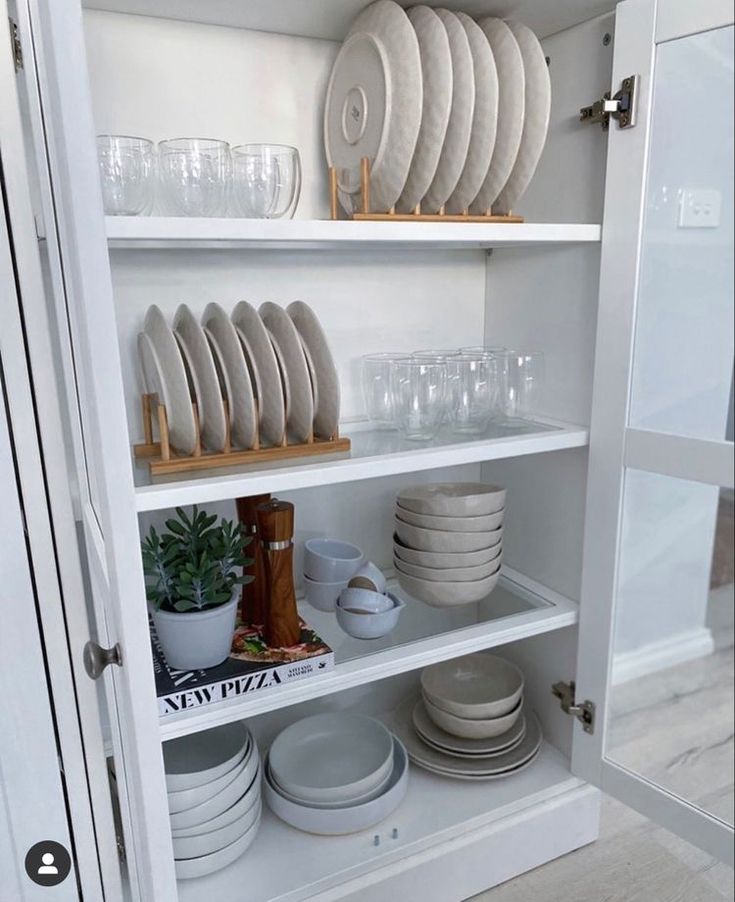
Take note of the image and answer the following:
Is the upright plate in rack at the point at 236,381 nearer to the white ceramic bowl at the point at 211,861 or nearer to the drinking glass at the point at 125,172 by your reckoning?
the drinking glass at the point at 125,172

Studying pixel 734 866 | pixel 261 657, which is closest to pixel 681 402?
pixel 734 866

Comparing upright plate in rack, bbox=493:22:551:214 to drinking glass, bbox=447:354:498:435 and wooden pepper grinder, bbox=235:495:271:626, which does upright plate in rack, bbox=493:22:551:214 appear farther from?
wooden pepper grinder, bbox=235:495:271:626

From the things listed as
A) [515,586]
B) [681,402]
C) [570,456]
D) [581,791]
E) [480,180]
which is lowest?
[581,791]

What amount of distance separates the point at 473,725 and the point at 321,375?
2.32ft

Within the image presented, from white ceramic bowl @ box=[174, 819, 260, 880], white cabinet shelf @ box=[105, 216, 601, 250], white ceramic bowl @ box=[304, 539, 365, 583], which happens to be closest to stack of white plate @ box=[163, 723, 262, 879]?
white ceramic bowl @ box=[174, 819, 260, 880]

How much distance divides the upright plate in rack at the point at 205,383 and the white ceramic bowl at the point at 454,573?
41 cm

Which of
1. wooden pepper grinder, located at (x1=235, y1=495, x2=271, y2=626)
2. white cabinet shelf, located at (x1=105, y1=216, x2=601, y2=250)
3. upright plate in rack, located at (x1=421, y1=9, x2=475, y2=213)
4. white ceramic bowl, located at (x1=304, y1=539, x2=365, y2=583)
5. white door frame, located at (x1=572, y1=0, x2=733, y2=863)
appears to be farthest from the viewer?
white ceramic bowl, located at (x1=304, y1=539, x2=365, y2=583)

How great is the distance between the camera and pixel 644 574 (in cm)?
111

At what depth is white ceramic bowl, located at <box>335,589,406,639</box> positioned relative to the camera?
1141 millimetres

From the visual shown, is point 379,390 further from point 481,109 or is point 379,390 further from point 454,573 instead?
point 481,109

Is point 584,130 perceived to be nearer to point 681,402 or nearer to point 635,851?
point 681,402

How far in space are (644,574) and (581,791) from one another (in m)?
0.45

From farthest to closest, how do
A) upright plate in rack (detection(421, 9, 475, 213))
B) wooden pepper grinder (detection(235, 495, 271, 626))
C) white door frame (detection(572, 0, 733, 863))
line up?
wooden pepper grinder (detection(235, 495, 271, 626)) < upright plate in rack (detection(421, 9, 475, 213)) < white door frame (detection(572, 0, 733, 863))

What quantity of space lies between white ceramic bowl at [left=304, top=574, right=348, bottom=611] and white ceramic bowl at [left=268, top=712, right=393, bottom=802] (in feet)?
0.96
